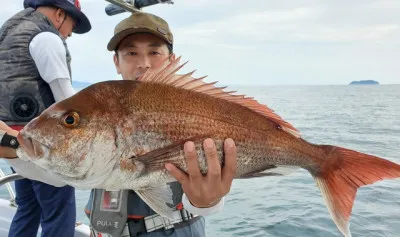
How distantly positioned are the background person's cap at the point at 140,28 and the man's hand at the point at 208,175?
4.09 ft

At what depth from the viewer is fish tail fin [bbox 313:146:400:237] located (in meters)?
1.86

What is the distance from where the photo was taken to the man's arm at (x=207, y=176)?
1.71m

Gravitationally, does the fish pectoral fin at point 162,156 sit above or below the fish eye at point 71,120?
below

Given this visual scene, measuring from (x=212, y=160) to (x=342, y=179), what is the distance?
2.18ft

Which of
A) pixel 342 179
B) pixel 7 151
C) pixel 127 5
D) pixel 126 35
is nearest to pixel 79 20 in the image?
pixel 127 5

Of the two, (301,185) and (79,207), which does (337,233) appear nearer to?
(301,185)

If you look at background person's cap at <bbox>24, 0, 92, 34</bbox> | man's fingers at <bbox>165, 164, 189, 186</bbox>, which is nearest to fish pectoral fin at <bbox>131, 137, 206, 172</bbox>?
man's fingers at <bbox>165, 164, 189, 186</bbox>

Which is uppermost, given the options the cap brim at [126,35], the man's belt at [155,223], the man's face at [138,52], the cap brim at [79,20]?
the cap brim at [79,20]

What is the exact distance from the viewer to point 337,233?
5.90m

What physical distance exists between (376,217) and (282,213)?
1.57 m

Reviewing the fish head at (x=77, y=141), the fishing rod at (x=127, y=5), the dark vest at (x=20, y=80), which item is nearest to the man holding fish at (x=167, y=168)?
the fish head at (x=77, y=141)

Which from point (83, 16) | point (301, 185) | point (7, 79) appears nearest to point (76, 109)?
point (7, 79)

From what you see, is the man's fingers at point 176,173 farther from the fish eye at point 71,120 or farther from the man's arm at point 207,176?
the fish eye at point 71,120

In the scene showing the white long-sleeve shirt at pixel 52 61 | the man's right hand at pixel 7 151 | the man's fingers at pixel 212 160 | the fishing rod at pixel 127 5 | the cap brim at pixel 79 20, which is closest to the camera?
the man's fingers at pixel 212 160
